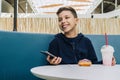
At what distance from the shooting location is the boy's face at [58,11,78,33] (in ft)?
5.49

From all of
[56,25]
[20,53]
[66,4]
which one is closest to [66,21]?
[20,53]

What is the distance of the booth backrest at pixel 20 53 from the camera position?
1.79 metres

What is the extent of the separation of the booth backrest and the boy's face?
0.26 metres

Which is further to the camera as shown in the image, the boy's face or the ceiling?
the ceiling

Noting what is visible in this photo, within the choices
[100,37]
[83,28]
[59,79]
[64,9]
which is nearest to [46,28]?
[83,28]

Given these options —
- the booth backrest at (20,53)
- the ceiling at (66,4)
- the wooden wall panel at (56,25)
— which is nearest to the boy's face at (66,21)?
the booth backrest at (20,53)

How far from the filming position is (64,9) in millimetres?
1742

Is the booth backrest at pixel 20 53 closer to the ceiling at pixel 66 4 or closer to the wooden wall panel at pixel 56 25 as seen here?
the wooden wall panel at pixel 56 25

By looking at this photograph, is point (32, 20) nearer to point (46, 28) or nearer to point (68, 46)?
point (46, 28)

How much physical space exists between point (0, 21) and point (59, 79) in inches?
74.5

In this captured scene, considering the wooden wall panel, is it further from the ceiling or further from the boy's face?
the boy's face

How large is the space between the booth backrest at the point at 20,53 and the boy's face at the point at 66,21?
26 centimetres

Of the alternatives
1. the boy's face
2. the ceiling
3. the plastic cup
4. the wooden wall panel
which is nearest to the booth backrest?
the boy's face

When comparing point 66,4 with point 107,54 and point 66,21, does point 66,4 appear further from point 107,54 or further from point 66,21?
point 107,54
